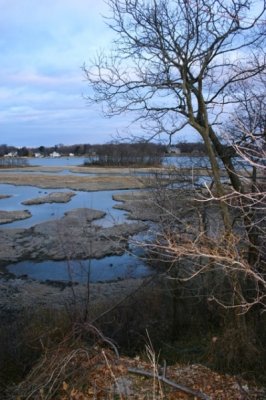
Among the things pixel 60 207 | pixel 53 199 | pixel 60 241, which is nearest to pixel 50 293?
pixel 60 241

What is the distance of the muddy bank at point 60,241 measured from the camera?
70.8ft

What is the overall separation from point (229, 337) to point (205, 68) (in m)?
5.41

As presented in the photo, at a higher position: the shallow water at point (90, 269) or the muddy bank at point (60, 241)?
the muddy bank at point (60, 241)

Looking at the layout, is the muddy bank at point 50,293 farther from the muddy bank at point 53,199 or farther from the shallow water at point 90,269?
the muddy bank at point 53,199

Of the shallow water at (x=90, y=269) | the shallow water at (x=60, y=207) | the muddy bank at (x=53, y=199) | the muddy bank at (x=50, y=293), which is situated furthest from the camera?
the muddy bank at (x=53, y=199)

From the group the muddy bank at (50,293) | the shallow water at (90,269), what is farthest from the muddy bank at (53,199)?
the muddy bank at (50,293)

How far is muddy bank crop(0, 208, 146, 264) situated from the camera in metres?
21.6

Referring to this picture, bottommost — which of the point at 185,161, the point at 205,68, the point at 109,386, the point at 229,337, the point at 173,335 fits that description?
the point at 173,335

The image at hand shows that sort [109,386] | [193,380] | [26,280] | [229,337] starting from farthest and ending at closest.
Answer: [26,280]
[229,337]
[193,380]
[109,386]

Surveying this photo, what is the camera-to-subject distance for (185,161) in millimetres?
15250

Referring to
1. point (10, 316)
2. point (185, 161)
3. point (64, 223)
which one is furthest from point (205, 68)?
point (64, 223)

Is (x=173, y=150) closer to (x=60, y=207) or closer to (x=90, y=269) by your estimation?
(x=90, y=269)

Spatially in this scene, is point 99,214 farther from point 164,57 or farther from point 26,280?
point 164,57

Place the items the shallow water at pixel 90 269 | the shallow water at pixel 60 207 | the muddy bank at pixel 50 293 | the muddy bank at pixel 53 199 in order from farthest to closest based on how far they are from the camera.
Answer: the muddy bank at pixel 53 199 < the shallow water at pixel 60 207 < the shallow water at pixel 90 269 < the muddy bank at pixel 50 293
